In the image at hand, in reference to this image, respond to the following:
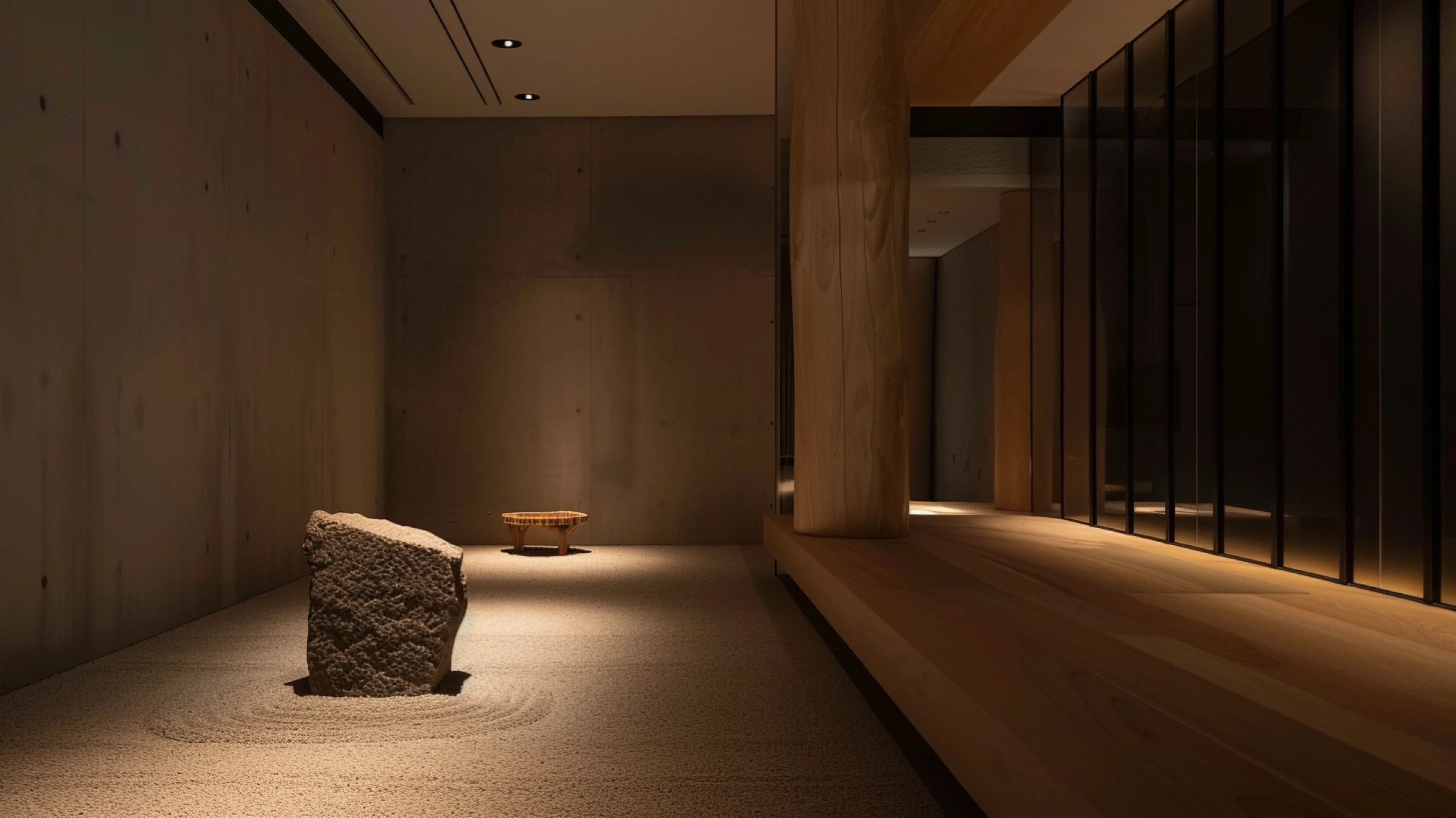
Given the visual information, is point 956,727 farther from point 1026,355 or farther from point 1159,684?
point 1026,355

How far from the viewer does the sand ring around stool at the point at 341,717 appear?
3.19 meters

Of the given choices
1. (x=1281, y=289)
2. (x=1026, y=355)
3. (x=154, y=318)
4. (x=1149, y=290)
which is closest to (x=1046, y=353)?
(x=1026, y=355)

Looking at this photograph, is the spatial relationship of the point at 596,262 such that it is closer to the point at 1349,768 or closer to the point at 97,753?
the point at 97,753

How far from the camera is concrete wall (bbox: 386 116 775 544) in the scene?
28.6 feet

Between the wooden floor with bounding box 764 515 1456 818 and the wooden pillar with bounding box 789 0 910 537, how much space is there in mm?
875

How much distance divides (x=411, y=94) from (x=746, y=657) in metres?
5.63

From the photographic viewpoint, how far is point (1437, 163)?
3.62 meters

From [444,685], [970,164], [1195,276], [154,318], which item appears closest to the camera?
[444,685]

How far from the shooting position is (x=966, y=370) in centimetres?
1193

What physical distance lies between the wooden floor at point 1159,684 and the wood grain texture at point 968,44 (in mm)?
2709

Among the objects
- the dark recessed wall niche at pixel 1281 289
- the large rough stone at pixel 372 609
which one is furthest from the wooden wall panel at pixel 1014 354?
the large rough stone at pixel 372 609

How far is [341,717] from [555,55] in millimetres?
5224

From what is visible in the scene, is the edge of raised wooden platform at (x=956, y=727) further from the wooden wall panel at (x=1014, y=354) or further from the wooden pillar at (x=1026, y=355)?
the wooden wall panel at (x=1014, y=354)

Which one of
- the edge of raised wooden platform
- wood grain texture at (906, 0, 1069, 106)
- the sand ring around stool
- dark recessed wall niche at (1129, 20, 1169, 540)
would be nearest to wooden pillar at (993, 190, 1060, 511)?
dark recessed wall niche at (1129, 20, 1169, 540)
